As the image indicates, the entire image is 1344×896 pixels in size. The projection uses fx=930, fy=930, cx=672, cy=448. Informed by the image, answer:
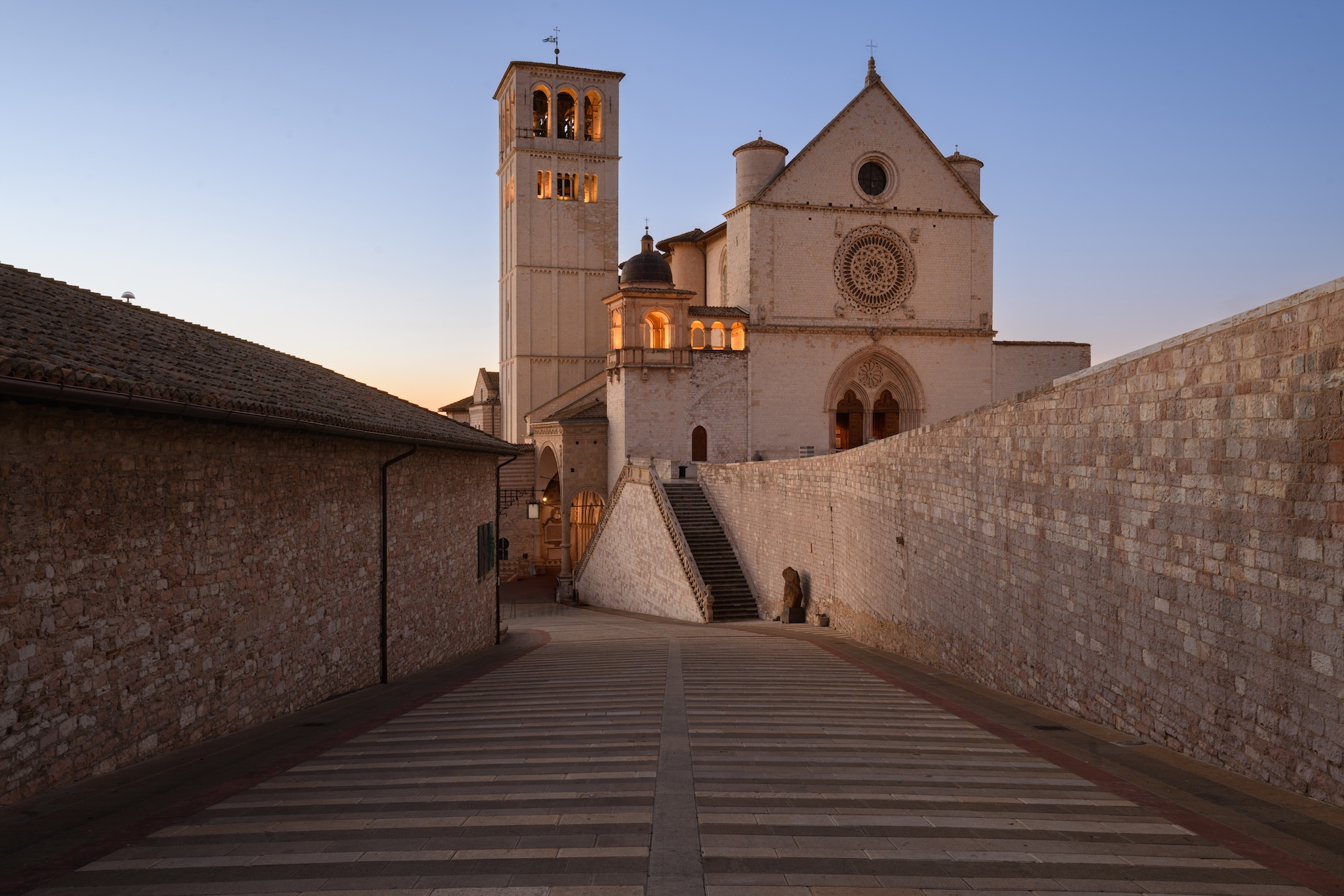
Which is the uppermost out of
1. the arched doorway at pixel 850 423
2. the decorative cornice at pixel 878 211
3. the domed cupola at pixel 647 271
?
the decorative cornice at pixel 878 211

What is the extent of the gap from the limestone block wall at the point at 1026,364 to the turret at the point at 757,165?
12804mm

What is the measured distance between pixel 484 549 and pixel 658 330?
2065cm

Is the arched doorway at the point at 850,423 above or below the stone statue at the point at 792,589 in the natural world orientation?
above

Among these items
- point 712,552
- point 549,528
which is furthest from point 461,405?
point 712,552

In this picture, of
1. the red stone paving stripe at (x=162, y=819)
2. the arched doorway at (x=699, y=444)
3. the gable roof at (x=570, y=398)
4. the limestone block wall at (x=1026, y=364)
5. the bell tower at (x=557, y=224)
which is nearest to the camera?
the red stone paving stripe at (x=162, y=819)

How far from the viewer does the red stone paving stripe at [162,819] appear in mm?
4582

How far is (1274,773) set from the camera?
6250mm

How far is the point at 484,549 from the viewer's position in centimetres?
1866

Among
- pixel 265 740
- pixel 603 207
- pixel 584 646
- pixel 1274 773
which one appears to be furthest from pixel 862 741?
pixel 603 207

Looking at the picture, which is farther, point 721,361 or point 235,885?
point 721,361

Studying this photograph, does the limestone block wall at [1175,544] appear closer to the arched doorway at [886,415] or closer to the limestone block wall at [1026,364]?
the arched doorway at [886,415]

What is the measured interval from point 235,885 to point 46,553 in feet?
10.5

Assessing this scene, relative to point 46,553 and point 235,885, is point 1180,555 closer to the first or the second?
point 235,885

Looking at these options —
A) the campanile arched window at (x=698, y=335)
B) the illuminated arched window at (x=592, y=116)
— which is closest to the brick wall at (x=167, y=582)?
the campanile arched window at (x=698, y=335)
